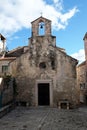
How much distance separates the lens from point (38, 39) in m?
19.0

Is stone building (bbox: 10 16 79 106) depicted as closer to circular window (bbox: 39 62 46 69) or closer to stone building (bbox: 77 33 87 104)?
circular window (bbox: 39 62 46 69)

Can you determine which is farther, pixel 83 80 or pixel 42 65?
pixel 83 80

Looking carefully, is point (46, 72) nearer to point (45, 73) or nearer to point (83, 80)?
point (45, 73)

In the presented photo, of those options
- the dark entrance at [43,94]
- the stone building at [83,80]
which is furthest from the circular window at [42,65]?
the stone building at [83,80]

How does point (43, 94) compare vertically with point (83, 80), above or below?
below

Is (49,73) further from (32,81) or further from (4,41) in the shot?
(4,41)

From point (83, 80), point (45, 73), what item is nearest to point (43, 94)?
point (45, 73)

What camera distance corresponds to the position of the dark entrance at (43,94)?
18.6 metres

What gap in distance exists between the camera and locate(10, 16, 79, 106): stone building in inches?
709

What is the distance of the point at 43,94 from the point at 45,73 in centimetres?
211

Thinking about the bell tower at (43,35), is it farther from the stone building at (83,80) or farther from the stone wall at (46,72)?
the stone building at (83,80)

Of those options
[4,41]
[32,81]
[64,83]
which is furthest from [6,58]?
[64,83]

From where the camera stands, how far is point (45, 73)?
1847 centimetres

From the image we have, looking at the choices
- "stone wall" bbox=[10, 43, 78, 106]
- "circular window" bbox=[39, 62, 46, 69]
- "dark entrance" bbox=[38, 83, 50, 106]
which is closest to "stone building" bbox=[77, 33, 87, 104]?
"stone wall" bbox=[10, 43, 78, 106]
